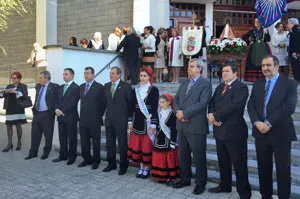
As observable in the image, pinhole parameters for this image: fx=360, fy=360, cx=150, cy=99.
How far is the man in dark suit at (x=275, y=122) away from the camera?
4.27m

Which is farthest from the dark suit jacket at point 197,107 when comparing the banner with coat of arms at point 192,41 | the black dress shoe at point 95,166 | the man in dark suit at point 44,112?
the banner with coat of arms at point 192,41

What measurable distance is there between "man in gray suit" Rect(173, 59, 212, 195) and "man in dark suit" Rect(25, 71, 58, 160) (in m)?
3.10

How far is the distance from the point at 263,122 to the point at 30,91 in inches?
317

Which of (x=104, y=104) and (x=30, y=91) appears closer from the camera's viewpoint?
(x=104, y=104)

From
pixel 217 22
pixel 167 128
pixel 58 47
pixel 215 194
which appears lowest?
pixel 215 194

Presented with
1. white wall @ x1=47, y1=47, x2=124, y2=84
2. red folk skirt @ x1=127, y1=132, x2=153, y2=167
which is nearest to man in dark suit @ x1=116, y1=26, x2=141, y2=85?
white wall @ x1=47, y1=47, x2=124, y2=84

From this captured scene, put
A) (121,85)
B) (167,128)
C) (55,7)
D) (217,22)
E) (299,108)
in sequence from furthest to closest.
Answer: (55,7) < (217,22) < (299,108) < (121,85) < (167,128)

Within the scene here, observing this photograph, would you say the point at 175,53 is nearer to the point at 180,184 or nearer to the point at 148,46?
the point at 148,46

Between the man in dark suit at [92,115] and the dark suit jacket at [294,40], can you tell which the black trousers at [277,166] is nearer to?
the man in dark suit at [92,115]

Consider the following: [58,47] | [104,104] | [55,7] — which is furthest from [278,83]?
[55,7]

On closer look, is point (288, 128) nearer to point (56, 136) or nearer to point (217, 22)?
point (56, 136)

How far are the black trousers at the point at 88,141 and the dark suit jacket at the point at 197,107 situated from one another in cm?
193

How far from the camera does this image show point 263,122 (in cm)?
435

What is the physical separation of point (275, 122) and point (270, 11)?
578 centimetres
